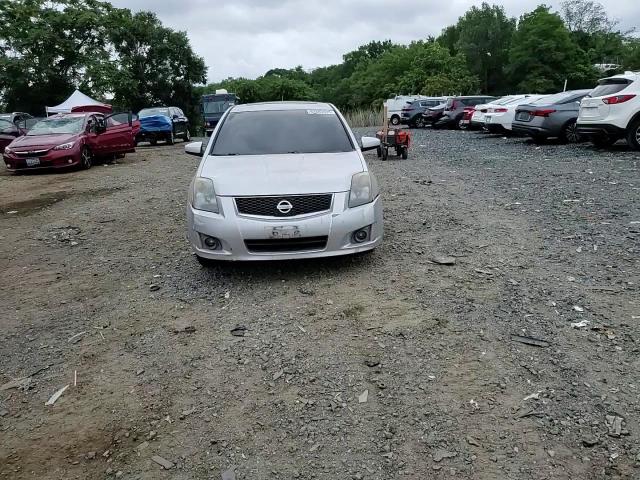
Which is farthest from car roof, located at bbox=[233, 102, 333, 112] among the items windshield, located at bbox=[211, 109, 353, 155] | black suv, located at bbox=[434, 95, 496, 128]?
black suv, located at bbox=[434, 95, 496, 128]

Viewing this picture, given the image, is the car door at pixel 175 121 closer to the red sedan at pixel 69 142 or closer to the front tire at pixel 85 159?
the red sedan at pixel 69 142

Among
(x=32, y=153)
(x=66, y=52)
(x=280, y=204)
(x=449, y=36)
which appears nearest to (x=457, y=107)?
(x=32, y=153)

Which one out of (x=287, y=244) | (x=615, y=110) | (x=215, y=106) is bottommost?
(x=215, y=106)

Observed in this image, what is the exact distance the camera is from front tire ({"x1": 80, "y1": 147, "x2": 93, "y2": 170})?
13.3 meters

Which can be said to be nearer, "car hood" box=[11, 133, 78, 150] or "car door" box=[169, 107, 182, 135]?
"car hood" box=[11, 133, 78, 150]

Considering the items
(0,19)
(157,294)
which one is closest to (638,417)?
(157,294)

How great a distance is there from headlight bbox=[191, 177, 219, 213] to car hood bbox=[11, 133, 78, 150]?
977cm

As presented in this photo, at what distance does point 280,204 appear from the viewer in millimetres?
4461

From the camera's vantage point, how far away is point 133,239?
634 cm

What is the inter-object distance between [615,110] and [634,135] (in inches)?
30.7

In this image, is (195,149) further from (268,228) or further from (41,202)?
(41,202)

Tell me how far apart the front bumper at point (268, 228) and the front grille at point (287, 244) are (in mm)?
26

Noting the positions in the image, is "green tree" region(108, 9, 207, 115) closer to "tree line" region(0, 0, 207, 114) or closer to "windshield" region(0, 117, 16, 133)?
"tree line" region(0, 0, 207, 114)

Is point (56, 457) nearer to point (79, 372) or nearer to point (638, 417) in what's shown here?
point (79, 372)
